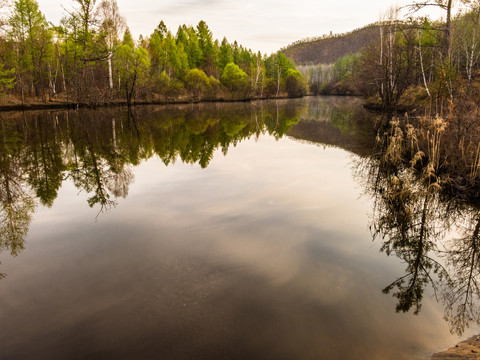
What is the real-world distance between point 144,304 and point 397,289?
3.66m

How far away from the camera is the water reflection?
4.46 metres

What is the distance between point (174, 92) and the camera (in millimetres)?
52844

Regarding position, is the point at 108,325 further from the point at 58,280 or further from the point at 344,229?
the point at 344,229

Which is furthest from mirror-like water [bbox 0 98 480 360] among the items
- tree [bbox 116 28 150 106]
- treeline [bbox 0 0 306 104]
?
tree [bbox 116 28 150 106]

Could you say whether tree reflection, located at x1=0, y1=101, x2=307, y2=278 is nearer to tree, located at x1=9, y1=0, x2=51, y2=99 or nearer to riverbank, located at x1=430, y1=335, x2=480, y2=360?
riverbank, located at x1=430, y1=335, x2=480, y2=360

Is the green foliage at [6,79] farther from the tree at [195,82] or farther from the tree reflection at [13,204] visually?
the tree at [195,82]

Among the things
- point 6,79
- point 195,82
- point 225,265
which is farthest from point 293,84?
point 225,265

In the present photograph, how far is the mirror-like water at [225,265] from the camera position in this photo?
3576mm

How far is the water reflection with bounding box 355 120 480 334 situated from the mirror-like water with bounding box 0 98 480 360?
29 millimetres

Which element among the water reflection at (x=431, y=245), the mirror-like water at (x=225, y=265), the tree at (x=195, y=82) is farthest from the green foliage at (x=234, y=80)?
the water reflection at (x=431, y=245)

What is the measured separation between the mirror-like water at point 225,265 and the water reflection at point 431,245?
29 millimetres

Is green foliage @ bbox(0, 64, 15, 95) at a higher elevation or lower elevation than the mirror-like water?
higher

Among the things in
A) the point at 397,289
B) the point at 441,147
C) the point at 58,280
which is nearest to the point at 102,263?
the point at 58,280

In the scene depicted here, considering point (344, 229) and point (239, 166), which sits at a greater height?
point (239, 166)
